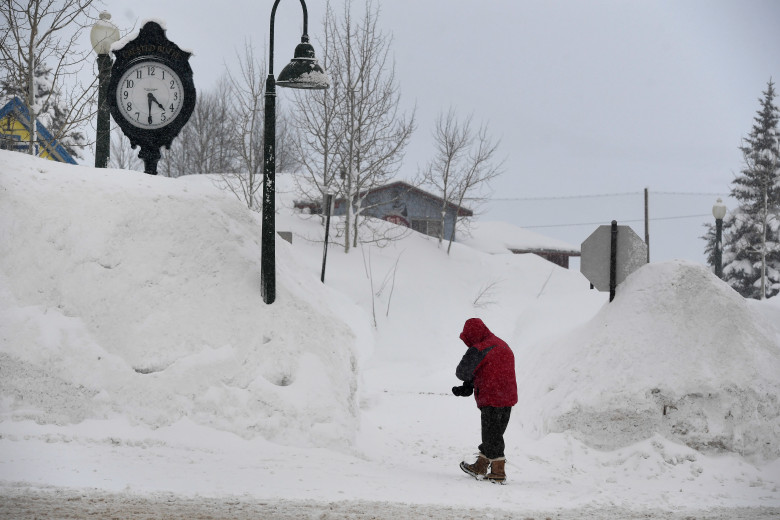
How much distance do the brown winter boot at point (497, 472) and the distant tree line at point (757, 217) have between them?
35.4m

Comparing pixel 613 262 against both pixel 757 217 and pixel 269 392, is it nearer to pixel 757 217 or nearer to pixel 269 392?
pixel 269 392

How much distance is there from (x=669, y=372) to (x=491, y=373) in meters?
2.77

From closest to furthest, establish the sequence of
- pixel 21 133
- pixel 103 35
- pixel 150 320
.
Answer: pixel 150 320
pixel 103 35
pixel 21 133

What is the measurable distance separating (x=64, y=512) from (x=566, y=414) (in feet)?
20.9

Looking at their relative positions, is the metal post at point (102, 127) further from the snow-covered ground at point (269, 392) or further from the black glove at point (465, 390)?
the black glove at point (465, 390)

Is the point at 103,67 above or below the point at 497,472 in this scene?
above

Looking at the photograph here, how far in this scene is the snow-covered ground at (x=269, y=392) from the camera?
23.6ft

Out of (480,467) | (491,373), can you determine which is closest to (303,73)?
(491,373)

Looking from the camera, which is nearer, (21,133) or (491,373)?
(491,373)

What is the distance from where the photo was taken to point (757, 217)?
41.8m

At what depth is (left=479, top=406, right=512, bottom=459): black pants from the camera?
332 inches

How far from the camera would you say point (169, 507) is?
20.1ft

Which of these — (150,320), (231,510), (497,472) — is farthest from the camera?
(150,320)

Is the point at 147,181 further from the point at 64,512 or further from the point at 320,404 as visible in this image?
the point at 64,512
